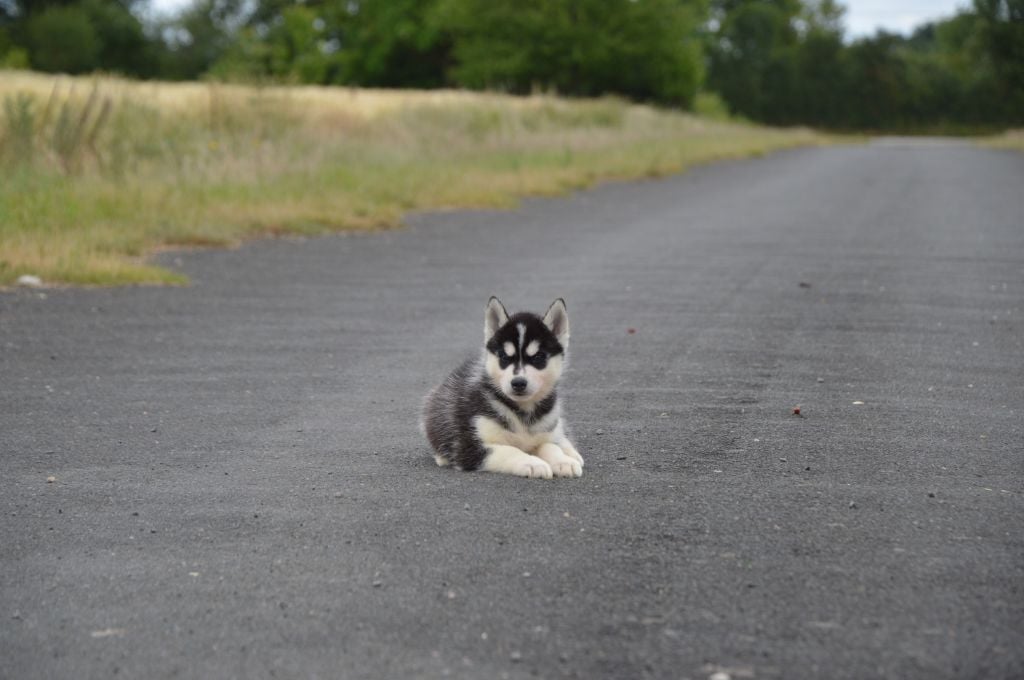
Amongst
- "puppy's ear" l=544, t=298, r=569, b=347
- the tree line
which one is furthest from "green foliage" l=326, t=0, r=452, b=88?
"puppy's ear" l=544, t=298, r=569, b=347

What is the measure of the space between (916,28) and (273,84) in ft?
607

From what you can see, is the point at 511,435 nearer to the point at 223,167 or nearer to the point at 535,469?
the point at 535,469

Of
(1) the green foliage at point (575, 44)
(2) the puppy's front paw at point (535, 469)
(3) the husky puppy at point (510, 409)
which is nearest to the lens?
(2) the puppy's front paw at point (535, 469)

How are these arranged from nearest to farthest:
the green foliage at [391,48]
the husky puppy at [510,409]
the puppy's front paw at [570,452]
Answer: the husky puppy at [510,409] → the puppy's front paw at [570,452] → the green foliage at [391,48]

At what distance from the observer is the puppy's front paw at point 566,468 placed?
6352mm

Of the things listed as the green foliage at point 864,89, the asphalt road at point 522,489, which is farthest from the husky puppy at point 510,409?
the green foliage at point 864,89

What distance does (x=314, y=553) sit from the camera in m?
5.21

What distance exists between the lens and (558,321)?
22.8ft

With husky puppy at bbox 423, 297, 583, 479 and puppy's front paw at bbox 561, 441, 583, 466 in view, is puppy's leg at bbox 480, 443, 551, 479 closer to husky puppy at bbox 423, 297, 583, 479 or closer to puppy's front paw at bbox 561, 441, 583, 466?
husky puppy at bbox 423, 297, 583, 479

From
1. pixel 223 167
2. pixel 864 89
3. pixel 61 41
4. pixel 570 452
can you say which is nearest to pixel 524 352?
pixel 570 452

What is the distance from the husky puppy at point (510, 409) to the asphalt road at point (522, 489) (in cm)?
13

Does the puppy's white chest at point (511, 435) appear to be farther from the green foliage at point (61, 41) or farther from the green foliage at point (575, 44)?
the green foliage at point (61, 41)

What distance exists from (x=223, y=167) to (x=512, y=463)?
49.4ft

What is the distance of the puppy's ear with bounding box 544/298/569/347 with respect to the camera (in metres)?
6.88
